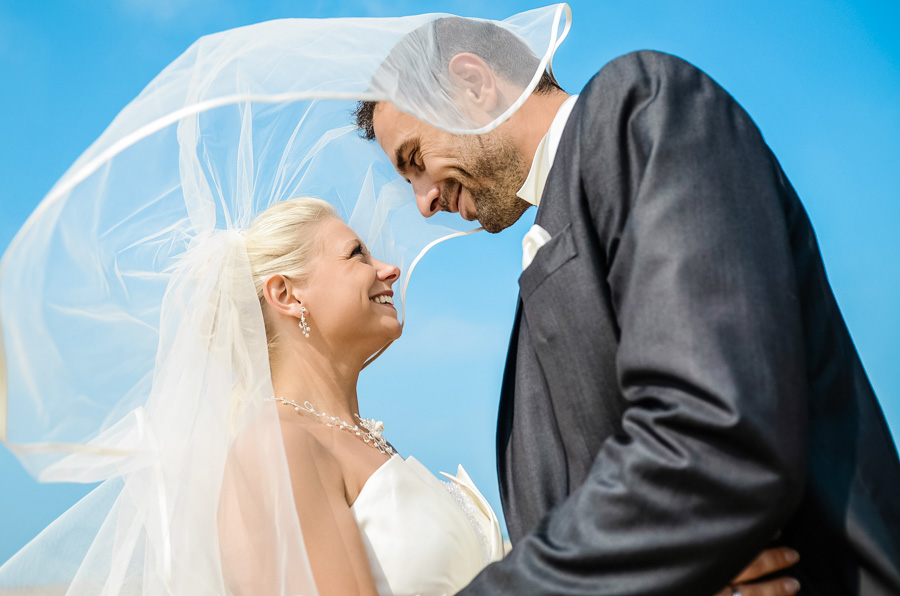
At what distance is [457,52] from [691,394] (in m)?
1.42

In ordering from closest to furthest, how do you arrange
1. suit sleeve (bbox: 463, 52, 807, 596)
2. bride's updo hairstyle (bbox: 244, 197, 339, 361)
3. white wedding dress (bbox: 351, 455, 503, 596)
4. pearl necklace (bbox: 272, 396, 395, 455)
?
1. suit sleeve (bbox: 463, 52, 807, 596)
2. white wedding dress (bbox: 351, 455, 503, 596)
3. pearl necklace (bbox: 272, 396, 395, 455)
4. bride's updo hairstyle (bbox: 244, 197, 339, 361)

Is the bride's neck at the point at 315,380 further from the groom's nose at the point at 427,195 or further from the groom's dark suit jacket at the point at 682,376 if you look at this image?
the groom's dark suit jacket at the point at 682,376

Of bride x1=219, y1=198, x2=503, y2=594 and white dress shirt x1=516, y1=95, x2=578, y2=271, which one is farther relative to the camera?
bride x1=219, y1=198, x2=503, y2=594

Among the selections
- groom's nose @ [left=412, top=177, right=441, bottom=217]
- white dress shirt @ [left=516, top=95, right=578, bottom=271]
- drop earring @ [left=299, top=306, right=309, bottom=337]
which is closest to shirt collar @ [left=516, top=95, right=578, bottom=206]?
white dress shirt @ [left=516, top=95, right=578, bottom=271]

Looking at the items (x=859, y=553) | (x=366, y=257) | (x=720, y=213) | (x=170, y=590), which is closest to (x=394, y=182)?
(x=366, y=257)

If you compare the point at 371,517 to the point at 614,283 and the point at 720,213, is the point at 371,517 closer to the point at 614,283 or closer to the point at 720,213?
the point at 614,283

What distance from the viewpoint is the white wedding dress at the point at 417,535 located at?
3.04 metres

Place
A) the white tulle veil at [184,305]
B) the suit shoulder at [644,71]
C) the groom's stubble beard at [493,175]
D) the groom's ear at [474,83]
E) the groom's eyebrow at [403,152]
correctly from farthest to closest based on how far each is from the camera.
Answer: the groom's eyebrow at [403,152], the groom's stubble beard at [493,175], the groom's ear at [474,83], the white tulle veil at [184,305], the suit shoulder at [644,71]

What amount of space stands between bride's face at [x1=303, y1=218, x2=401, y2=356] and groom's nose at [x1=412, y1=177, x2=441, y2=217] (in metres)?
0.90

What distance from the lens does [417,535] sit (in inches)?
123

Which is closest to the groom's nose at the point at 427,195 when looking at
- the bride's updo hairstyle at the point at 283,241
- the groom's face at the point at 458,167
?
the groom's face at the point at 458,167

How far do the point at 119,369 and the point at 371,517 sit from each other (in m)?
1.25

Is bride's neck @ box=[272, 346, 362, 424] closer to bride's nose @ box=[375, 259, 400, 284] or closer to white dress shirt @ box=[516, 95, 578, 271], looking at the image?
bride's nose @ box=[375, 259, 400, 284]

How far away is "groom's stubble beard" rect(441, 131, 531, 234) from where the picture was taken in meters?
2.48
